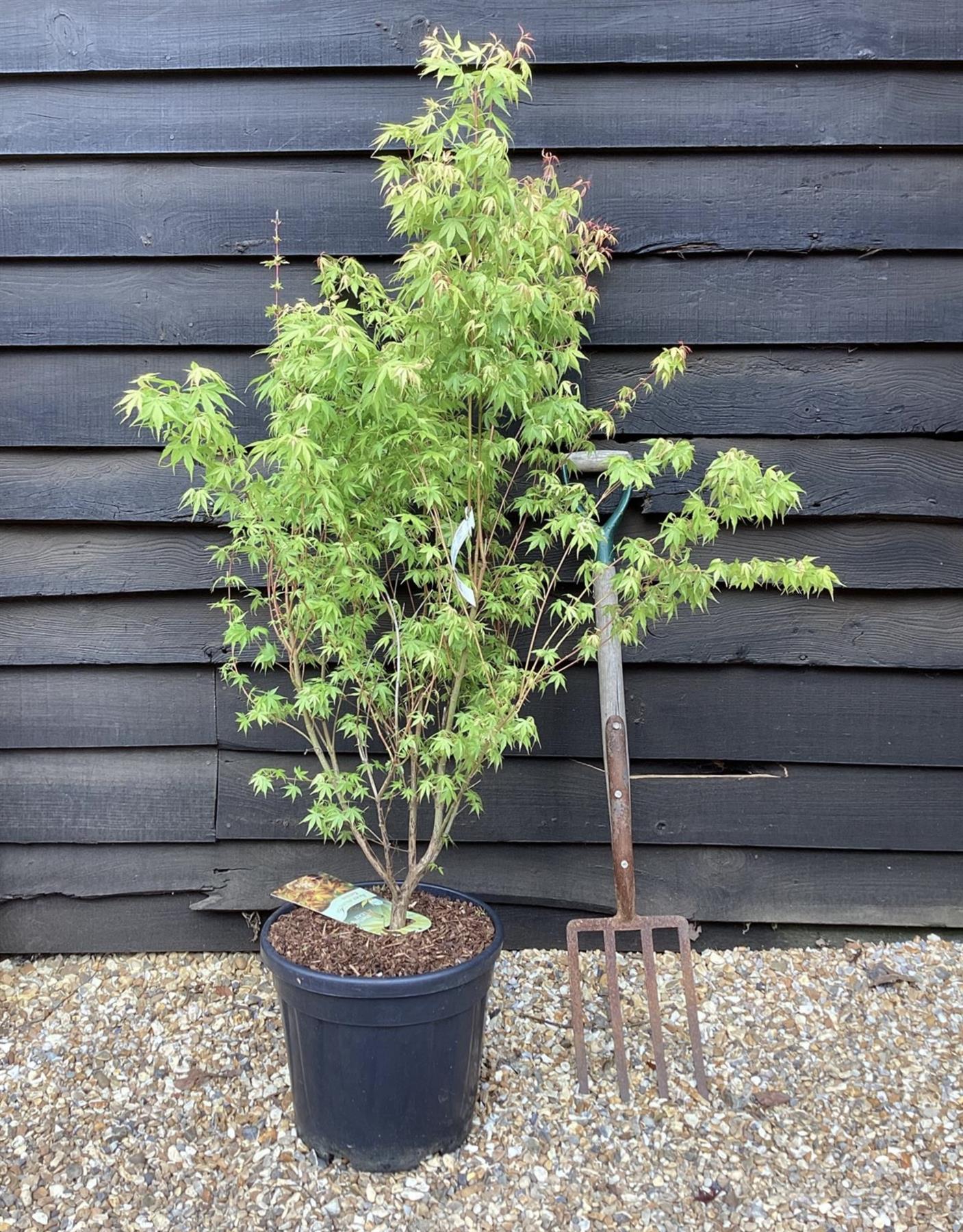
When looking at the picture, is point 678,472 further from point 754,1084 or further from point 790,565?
point 754,1084

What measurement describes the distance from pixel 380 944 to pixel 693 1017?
28.5 inches

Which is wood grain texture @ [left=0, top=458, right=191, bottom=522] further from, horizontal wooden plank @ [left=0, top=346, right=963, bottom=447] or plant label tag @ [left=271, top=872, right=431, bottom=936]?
plant label tag @ [left=271, top=872, right=431, bottom=936]

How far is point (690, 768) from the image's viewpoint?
7.79ft

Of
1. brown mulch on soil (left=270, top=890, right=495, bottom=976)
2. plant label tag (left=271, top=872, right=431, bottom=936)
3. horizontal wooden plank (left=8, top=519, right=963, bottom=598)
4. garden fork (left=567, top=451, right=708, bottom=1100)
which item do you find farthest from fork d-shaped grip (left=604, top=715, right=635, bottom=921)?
horizontal wooden plank (left=8, top=519, right=963, bottom=598)

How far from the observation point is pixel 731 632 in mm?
2301

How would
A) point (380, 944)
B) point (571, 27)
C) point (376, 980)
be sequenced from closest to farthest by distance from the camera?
1. point (376, 980)
2. point (380, 944)
3. point (571, 27)

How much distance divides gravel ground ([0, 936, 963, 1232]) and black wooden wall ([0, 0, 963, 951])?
0.66ft

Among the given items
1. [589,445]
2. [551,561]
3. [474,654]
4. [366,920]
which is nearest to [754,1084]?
[366,920]

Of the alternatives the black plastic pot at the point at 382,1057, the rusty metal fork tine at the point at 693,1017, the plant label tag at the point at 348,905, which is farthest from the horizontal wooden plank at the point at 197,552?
the black plastic pot at the point at 382,1057

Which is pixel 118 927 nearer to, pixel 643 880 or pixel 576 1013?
pixel 576 1013

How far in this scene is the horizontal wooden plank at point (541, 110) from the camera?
2.14m

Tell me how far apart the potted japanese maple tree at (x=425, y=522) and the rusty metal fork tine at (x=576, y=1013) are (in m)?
0.20

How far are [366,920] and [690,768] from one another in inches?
39.7

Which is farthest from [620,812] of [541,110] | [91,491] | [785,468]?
[541,110]
